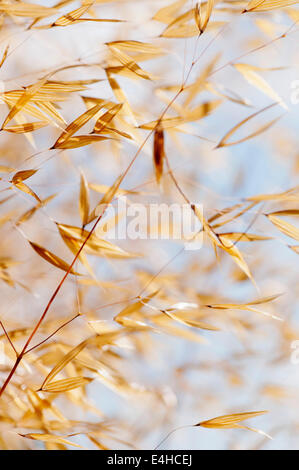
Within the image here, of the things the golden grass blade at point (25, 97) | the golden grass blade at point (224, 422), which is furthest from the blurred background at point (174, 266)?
the golden grass blade at point (25, 97)

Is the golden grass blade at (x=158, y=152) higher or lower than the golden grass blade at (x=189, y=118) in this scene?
lower

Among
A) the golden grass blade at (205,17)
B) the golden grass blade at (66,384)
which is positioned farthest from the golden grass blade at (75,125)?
the golden grass blade at (66,384)

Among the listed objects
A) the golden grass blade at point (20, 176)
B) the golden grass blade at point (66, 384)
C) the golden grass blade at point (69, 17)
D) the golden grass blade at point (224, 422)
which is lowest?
the golden grass blade at point (224, 422)

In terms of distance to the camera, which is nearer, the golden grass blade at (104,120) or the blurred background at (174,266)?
the golden grass blade at (104,120)

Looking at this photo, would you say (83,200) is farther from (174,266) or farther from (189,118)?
(174,266)

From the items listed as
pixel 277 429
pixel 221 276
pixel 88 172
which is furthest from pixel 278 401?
pixel 88 172

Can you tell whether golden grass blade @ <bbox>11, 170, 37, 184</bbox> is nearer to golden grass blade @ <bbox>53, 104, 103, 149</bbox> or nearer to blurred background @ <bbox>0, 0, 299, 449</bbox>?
golden grass blade @ <bbox>53, 104, 103, 149</bbox>

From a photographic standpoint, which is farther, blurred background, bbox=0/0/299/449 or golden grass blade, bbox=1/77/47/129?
blurred background, bbox=0/0/299/449

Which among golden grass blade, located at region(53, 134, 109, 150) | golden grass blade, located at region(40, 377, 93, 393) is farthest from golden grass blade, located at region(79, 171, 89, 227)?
golden grass blade, located at region(40, 377, 93, 393)

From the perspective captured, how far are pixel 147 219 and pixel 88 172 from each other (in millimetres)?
377

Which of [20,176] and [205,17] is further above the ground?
[205,17]

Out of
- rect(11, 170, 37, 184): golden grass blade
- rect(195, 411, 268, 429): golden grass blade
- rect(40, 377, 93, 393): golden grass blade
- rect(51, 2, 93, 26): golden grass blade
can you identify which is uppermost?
rect(51, 2, 93, 26): golden grass blade

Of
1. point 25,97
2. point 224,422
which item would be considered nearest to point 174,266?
point 224,422

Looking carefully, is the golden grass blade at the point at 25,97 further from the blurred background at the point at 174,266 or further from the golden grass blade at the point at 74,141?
Result: the blurred background at the point at 174,266
